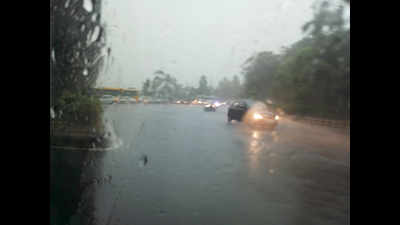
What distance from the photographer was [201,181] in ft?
17.8

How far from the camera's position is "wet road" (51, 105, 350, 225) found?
3.99 m

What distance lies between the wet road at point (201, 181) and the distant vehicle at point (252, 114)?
4.40 feet

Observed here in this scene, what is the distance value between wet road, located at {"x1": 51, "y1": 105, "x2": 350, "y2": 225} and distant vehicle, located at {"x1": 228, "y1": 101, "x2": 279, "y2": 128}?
4.40 ft

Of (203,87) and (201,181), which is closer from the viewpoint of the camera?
(201,181)

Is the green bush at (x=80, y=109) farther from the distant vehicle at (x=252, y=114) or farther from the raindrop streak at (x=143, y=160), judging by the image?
the distant vehicle at (x=252, y=114)

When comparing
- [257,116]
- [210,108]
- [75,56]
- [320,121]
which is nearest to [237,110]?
[257,116]

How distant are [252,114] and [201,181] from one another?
6.90m

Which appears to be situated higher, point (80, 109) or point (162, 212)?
point (80, 109)

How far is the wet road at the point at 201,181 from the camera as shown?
399 cm

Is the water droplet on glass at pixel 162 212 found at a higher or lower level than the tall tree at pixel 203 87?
lower

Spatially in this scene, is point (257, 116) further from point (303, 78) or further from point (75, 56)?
point (75, 56)

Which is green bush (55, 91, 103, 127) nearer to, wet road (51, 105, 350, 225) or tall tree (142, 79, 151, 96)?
wet road (51, 105, 350, 225)

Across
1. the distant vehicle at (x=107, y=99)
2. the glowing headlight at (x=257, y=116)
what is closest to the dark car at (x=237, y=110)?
the glowing headlight at (x=257, y=116)
